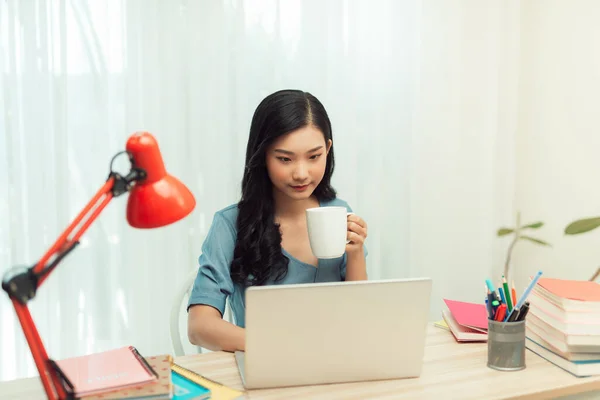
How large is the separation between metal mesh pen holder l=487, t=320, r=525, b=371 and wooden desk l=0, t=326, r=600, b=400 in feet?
0.05

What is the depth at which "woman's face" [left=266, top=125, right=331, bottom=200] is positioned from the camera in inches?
55.9

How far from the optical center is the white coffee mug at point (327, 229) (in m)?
1.13

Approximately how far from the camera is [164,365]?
3.20 feet

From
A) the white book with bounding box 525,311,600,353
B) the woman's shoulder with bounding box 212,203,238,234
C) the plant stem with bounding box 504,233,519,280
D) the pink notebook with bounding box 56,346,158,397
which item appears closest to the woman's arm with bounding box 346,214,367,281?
the woman's shoulder with bounding box 212,203,238,234

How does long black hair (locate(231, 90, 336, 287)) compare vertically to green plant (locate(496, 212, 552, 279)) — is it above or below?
above

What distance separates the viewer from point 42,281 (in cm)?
69

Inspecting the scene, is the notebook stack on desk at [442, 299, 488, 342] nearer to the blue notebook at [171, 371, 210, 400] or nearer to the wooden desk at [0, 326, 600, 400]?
the wooden desk at [0, 326, 600, 400]

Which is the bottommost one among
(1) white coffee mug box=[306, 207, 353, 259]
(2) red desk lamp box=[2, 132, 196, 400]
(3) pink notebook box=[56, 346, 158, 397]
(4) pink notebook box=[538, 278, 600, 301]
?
(3) pink notebook box=[56, 346, 158, 397]

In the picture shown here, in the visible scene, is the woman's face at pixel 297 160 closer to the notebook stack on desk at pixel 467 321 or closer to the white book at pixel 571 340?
the notebook stack on desk at pixel 467 321

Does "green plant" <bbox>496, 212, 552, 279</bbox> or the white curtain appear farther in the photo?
"green plant" <bbox>496, 212, 552, 279</bbox>

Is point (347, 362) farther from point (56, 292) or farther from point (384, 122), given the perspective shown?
point (384, 122)

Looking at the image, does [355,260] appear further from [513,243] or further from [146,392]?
[513,243]

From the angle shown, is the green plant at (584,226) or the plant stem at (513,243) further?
the plant stem at (513,243)

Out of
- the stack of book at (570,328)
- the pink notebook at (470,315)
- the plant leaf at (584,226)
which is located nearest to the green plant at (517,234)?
the plant leaf at (584,226)
